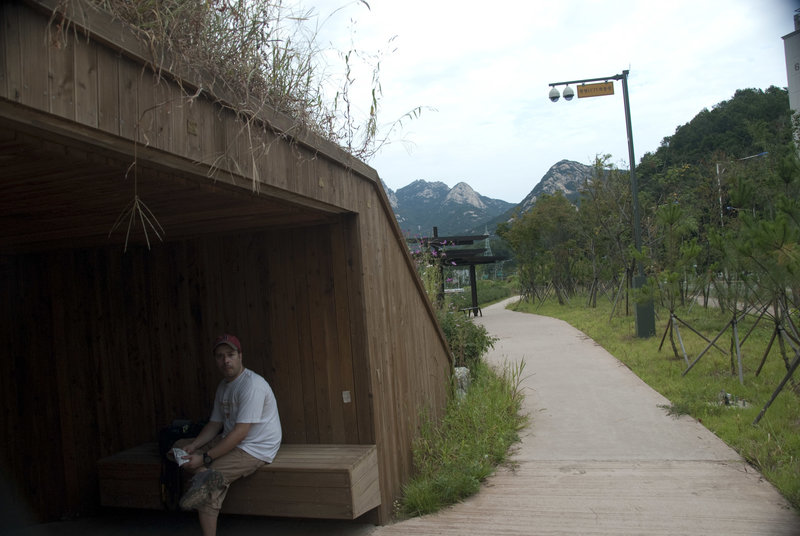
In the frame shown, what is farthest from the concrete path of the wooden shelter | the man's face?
the man's face

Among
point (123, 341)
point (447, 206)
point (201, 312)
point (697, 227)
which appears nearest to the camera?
point (201, 312)

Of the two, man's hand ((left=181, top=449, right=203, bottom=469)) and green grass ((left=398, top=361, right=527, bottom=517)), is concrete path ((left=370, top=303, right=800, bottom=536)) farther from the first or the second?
man's hand ((left=181, top=449, right=203, bottom=469))

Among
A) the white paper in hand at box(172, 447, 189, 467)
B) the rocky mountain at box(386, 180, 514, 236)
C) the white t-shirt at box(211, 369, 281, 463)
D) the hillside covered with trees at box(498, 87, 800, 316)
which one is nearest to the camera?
the white paper in hand at box(172, 447, 189, 467)

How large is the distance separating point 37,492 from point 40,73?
12.9 feet

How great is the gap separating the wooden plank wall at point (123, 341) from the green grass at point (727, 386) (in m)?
3.68

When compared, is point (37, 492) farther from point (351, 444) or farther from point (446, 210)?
point (446, 210)

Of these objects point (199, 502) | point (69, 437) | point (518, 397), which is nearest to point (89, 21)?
point (199, 502)

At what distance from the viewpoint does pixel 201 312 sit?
4.29 meters

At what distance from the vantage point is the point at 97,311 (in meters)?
4.44

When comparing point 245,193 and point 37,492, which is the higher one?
Result: point 245,193

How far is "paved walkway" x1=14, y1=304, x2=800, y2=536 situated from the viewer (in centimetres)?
357

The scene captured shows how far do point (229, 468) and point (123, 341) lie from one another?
169 centimetres

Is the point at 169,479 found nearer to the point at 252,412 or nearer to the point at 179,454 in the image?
the point at 179,454

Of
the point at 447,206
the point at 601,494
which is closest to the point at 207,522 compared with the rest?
the point at 601,494
